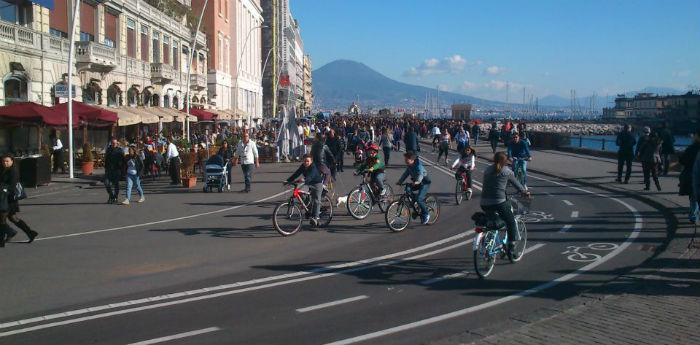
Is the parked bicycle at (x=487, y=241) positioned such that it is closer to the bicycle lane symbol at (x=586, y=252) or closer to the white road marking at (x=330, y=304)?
the bicycle lane symbol at (x=586, y=252)

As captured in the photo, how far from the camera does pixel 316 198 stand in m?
13.9

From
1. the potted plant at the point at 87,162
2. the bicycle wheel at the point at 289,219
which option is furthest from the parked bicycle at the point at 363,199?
the potted plant at the point at 87,162

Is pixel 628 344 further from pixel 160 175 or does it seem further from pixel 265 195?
pixel 160 175

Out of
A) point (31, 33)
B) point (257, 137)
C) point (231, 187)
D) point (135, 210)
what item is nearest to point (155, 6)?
point (257, 137)

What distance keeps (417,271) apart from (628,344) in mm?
4220

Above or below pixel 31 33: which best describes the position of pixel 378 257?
below

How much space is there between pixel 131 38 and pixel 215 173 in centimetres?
2303

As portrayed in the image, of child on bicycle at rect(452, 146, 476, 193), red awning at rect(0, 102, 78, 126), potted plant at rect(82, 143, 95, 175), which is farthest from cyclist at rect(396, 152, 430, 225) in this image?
potted plant at rect(82, 143, 95, 175)

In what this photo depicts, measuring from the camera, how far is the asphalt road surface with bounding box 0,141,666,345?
731 cm

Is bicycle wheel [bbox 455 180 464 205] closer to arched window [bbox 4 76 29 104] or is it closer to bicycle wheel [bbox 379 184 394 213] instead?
bicycle wheel [bbox 379 184 394 213]

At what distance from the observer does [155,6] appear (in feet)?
160

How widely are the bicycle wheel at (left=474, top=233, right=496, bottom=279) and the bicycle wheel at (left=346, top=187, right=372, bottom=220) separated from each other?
19.8 feet

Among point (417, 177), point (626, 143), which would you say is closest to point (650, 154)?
point (626, 143)

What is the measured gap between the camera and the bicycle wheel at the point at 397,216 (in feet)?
45.0
